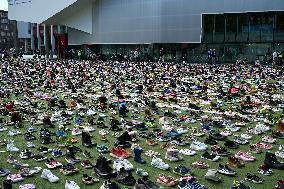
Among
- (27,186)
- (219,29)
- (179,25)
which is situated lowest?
(27,186)

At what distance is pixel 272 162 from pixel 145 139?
370 centimetres

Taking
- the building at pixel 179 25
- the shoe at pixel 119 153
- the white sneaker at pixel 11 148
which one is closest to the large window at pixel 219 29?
the building at pixel 179 25

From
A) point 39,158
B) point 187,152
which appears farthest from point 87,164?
point 187,152

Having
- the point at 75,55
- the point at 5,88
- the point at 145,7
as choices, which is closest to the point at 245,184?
the point at 5,88

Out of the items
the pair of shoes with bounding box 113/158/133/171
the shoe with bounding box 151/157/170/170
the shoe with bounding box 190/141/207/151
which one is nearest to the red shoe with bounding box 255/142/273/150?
the shoe with bounding box 190/141/207/151

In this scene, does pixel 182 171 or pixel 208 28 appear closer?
pixel 182 171

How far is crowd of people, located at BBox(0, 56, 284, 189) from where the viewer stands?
830 cm

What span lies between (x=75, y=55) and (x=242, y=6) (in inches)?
1116

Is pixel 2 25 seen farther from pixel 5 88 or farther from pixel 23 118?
pixel 23 118

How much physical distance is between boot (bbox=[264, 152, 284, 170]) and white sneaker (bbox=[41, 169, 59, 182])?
464cm

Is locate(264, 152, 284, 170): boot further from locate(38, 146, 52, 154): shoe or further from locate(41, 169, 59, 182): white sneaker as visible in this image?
locate(38, 146, 52, 154): shoe

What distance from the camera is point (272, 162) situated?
904 cm

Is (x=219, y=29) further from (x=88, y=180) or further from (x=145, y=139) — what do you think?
(x=88, y=180)

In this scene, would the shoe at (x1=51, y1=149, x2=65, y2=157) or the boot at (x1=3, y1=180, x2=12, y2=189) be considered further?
the shoe at (x1=51, y1=149, x2=65, y2=157)
